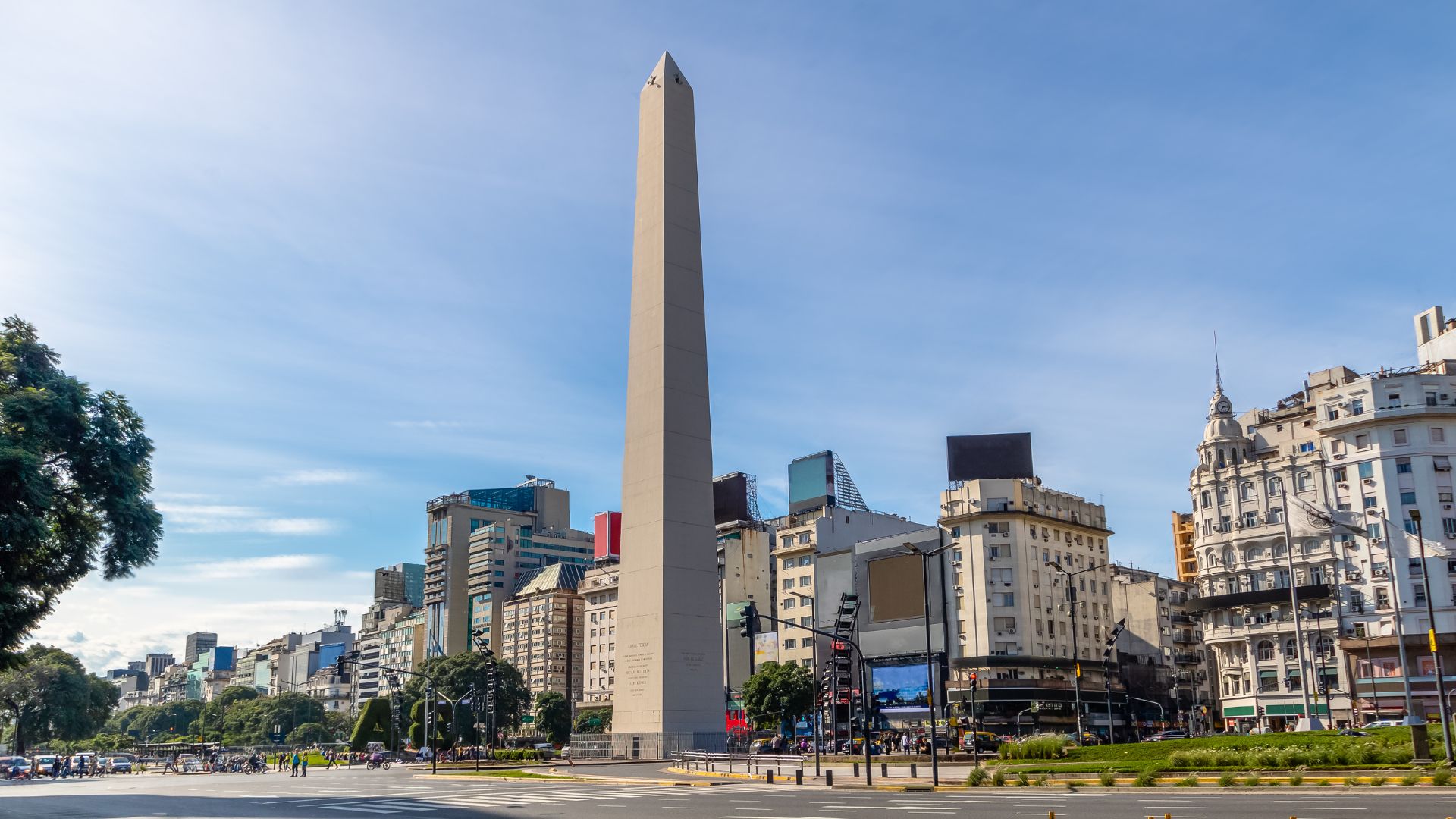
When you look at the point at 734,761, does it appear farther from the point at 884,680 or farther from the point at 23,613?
Result: the point at 884,680

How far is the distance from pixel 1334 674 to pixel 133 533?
2951 inches

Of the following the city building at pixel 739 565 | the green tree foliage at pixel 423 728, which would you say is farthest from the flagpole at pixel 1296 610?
the green tree foliage at pixel 423 728

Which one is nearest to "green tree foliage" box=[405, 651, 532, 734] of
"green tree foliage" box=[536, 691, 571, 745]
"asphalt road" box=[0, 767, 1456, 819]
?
"green tree foliage" box=[536, 691, 571, 745]

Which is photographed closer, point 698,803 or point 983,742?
point 698,803

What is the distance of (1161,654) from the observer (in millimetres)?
113125

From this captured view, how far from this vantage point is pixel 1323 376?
90.3m

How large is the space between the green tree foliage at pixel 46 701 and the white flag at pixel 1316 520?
113 meters

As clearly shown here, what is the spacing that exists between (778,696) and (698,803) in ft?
216

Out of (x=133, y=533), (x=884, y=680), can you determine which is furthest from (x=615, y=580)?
(x=133, y=533)

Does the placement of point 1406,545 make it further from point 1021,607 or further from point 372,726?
point 372,726

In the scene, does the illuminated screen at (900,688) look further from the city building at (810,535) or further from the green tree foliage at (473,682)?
the green tree foliage at (473,682)

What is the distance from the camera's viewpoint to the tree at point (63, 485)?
3105cm

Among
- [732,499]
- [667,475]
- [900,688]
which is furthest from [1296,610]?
[732,499]

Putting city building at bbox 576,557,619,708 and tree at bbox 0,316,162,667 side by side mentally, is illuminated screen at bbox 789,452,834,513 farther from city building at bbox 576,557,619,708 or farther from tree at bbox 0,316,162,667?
tree at bbox 0,316,162,667
